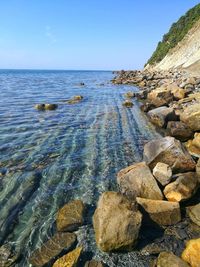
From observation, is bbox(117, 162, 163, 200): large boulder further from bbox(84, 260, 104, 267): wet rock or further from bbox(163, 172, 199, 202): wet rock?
bbox(84, 260, 104, 267): wet rock

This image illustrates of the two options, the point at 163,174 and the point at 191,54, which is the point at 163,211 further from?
the point at 191,54

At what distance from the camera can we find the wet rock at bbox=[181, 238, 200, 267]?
22.8ft

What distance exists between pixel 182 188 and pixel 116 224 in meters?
3.25

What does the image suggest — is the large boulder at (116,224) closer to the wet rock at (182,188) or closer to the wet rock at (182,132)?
the wet rock at (182,188)

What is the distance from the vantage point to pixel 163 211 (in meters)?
8.89

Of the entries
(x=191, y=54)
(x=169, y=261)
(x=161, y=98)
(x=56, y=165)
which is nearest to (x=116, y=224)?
(x=169, y=261)

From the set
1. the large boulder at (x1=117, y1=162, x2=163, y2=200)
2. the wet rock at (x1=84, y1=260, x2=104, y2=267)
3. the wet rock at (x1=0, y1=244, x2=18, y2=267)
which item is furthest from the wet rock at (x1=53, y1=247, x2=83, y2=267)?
the large boulder at (x1=117, y1=162, x2=163, y2=200)

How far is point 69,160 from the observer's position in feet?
45.5

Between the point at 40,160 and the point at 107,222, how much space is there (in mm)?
6868

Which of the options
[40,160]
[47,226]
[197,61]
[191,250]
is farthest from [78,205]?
[197,61]

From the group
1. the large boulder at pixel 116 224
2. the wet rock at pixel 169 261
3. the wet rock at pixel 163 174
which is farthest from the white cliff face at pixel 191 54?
the wet rock at pixel 169 261

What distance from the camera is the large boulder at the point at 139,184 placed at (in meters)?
9.73

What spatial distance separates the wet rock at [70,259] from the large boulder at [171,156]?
539 cm

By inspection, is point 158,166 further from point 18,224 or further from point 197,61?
point 197,61
